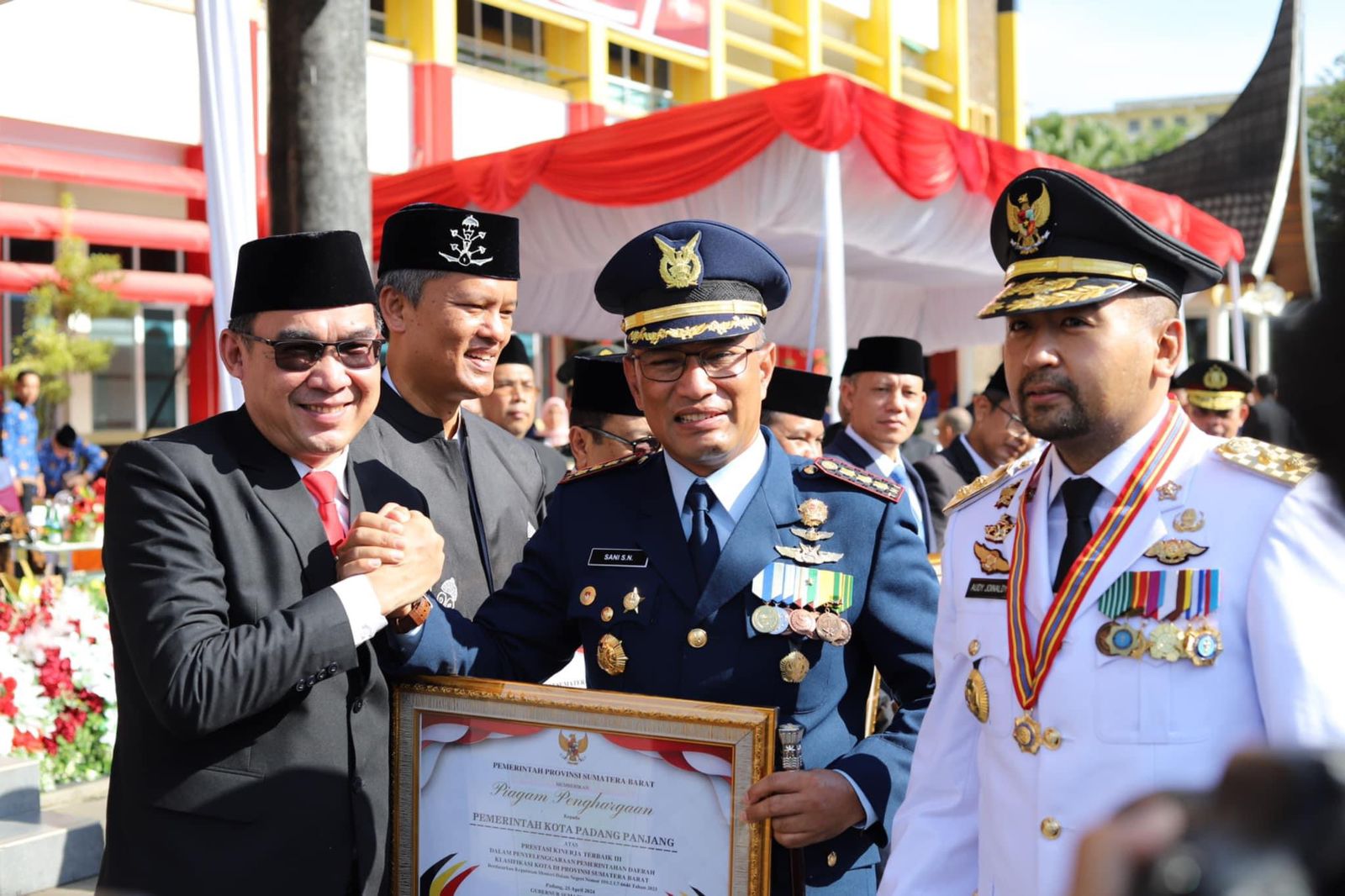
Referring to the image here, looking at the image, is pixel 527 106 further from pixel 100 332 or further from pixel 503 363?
pixel 503 363

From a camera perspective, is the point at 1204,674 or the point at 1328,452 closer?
the point at 1328,452

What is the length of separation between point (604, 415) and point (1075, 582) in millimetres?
2838

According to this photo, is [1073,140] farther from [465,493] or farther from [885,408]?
[465,493]

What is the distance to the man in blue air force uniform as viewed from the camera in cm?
227

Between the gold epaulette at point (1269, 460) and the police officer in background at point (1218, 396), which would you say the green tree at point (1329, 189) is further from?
the police officer in background at point (1218, 396)

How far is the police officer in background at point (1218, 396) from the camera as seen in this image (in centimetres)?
755

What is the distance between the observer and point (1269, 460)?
1.87 metres

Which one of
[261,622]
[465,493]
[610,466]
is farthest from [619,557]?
[465,493]

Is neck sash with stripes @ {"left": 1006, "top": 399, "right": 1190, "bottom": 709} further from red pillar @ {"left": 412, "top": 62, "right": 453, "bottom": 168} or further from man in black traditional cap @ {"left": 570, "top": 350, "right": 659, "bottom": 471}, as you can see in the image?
red pillar @ {"left": 412, "top": 62, "right": 453, "bottom": 168}

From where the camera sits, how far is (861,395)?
6352 millimetres

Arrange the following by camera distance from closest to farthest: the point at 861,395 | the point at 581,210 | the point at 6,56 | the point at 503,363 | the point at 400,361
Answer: the point at 400,361, the point at 861,395, the point at 503,363, the point at 581,210, the point at 6,56

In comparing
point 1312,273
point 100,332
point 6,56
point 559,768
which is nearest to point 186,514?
point 559,768

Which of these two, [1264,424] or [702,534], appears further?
[1264,424]

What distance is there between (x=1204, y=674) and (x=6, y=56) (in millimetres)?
15602
